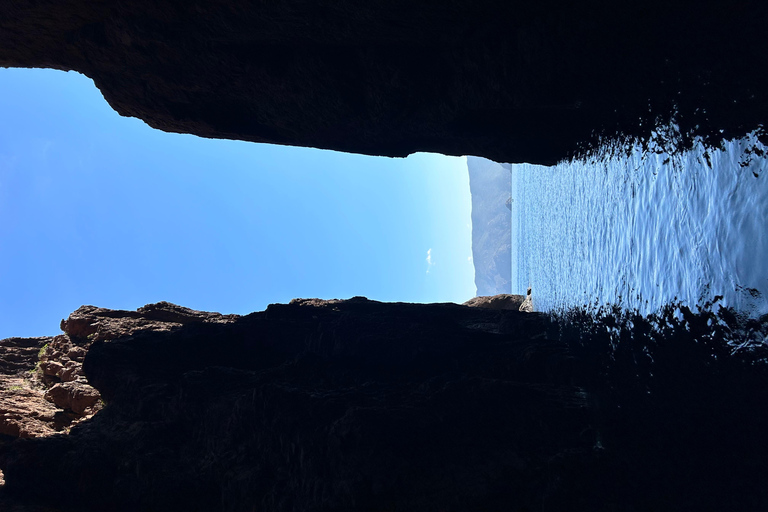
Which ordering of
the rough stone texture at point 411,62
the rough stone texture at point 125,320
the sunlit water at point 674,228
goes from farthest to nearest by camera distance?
the rough stone texture at point 125,320 < the rough stone texture at point 411,62 < the sunlit water at point 674,228

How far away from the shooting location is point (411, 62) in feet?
63.8

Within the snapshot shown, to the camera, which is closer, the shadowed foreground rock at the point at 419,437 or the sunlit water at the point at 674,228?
the sunlit water at the point at 674,228

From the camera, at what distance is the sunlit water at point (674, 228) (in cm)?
1055

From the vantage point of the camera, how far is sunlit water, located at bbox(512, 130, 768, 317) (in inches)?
415

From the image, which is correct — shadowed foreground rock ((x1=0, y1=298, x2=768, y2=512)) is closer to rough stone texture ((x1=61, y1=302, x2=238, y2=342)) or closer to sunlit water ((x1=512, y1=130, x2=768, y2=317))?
sunlit water ((x1=512, y1=130, x2=768, y2=317))

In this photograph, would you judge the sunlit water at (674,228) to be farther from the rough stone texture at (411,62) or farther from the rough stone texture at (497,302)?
the rough stone texture at (497,302)

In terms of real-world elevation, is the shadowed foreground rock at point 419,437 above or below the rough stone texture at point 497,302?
below

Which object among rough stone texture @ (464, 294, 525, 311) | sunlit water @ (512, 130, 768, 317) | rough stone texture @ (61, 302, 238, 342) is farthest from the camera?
→ rough stone texture @ (464, 294, 525, 311)

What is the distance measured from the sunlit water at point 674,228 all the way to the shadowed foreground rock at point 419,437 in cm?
132

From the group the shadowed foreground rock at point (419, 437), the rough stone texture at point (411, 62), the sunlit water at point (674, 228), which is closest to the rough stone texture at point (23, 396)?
the shadowed foreground rock at point (419, 437)

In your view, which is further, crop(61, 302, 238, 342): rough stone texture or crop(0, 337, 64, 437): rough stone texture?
crop(61, 302, 238, 342): rough stone texture

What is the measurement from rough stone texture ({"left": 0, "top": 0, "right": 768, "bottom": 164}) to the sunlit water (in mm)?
1107

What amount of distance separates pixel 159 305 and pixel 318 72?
16547mm

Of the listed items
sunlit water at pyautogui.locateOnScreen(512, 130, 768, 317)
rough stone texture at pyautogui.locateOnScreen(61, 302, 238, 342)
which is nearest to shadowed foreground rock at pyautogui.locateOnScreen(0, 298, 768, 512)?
sunlit water at pyautogui.locateOnScreen(512, 130, 768, 317)
